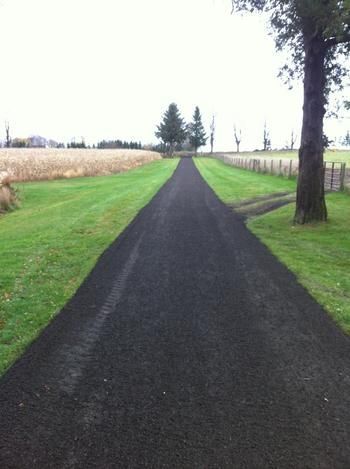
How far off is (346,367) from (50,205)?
1403cm

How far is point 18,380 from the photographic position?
12.3 feet

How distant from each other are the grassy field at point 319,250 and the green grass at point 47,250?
A: 4.03 metres

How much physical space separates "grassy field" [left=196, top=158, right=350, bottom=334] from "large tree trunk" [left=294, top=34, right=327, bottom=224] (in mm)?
622

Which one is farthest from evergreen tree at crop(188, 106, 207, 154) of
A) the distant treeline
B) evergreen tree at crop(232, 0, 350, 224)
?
evergreen tree at crop(232, 0, 350, 224)

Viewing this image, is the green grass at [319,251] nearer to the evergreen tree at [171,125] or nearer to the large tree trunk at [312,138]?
the large tree trunk at [312,138]

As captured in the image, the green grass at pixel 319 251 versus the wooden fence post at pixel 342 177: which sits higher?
the wooden fence post at pixel 342 177

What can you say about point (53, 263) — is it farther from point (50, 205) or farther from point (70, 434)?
point (50, 205)

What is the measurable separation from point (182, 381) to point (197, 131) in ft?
319

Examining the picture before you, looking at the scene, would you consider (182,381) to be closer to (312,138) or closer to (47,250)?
(47,250)

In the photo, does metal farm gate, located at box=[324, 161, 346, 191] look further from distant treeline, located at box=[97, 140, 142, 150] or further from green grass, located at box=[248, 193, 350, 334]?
distant treeline, located at box=[97, 140, 142, 150]

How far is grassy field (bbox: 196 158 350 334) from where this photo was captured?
19.8ft

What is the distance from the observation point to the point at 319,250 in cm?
893

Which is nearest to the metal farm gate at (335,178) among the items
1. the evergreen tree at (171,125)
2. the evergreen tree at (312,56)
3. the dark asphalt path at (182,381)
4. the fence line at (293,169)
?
the fence line at (293,169)

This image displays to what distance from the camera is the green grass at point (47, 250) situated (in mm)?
5152
